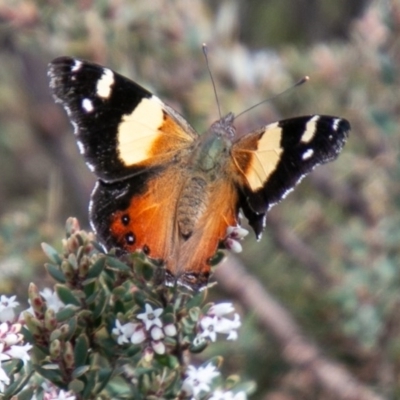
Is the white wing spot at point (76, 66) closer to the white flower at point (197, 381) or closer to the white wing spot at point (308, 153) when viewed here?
the white wing spot at point (308, 153)

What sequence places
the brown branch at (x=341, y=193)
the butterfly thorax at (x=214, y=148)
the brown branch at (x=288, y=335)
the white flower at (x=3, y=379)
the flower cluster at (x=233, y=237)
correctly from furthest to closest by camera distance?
the brown branch at (x=341, y=193) < the brown branch at (x=288, y=335) < the butterfly thorax at (x=214, y=148) < the flower cluster at (x=233, y=237) < the white flower at (x=3, y=379)

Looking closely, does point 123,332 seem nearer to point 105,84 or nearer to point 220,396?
point 220,396

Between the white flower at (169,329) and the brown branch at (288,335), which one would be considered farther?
the brown branch at (288,335)

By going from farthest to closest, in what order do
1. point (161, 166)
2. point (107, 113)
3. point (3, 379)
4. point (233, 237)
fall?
point (161, 166)
point (107, 113)
point (233, 237)
point (3, 379)

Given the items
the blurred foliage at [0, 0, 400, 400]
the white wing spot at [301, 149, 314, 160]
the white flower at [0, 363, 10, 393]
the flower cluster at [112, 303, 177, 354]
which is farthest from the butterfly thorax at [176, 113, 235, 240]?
the blurred foliage at [0, 0, 400, 400]

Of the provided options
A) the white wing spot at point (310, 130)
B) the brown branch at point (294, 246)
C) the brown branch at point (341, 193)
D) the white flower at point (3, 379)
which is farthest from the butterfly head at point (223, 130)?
the brown branch at point (341, 193)

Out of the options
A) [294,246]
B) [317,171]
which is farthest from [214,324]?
[317,171]
